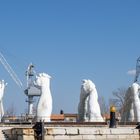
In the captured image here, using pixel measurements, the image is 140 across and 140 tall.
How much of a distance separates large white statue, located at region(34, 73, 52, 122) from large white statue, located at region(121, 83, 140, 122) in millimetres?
7677

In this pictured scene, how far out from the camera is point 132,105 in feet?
122

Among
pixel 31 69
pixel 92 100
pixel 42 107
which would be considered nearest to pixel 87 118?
pixel 92 100

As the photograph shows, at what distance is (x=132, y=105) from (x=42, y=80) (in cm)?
858

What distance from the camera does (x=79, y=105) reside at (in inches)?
1419

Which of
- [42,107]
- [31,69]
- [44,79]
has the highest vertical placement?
[31,69]

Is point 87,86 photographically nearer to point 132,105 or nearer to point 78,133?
point 132,105

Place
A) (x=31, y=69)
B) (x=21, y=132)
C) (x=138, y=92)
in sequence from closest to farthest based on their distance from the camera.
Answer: (x=21, y=132) < (x=138, y=92) < (x=31, y=69)

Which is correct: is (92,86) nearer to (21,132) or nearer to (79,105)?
(79,105)

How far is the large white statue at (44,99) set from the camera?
106 ft

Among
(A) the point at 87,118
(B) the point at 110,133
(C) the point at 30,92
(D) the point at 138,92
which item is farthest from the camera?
(C) the point at 30,92

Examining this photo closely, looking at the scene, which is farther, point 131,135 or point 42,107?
point 42,107

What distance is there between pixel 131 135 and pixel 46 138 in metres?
4.32

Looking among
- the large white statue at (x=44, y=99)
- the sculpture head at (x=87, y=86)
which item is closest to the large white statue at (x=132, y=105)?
the sculpture head at (x=87, y=86)

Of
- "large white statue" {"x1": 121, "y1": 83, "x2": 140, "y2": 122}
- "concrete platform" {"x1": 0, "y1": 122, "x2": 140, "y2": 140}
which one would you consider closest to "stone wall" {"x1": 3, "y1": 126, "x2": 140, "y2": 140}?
"concrete platform" {"x1": 0, "y1": 122, "x2": 140, "y2": 140}
